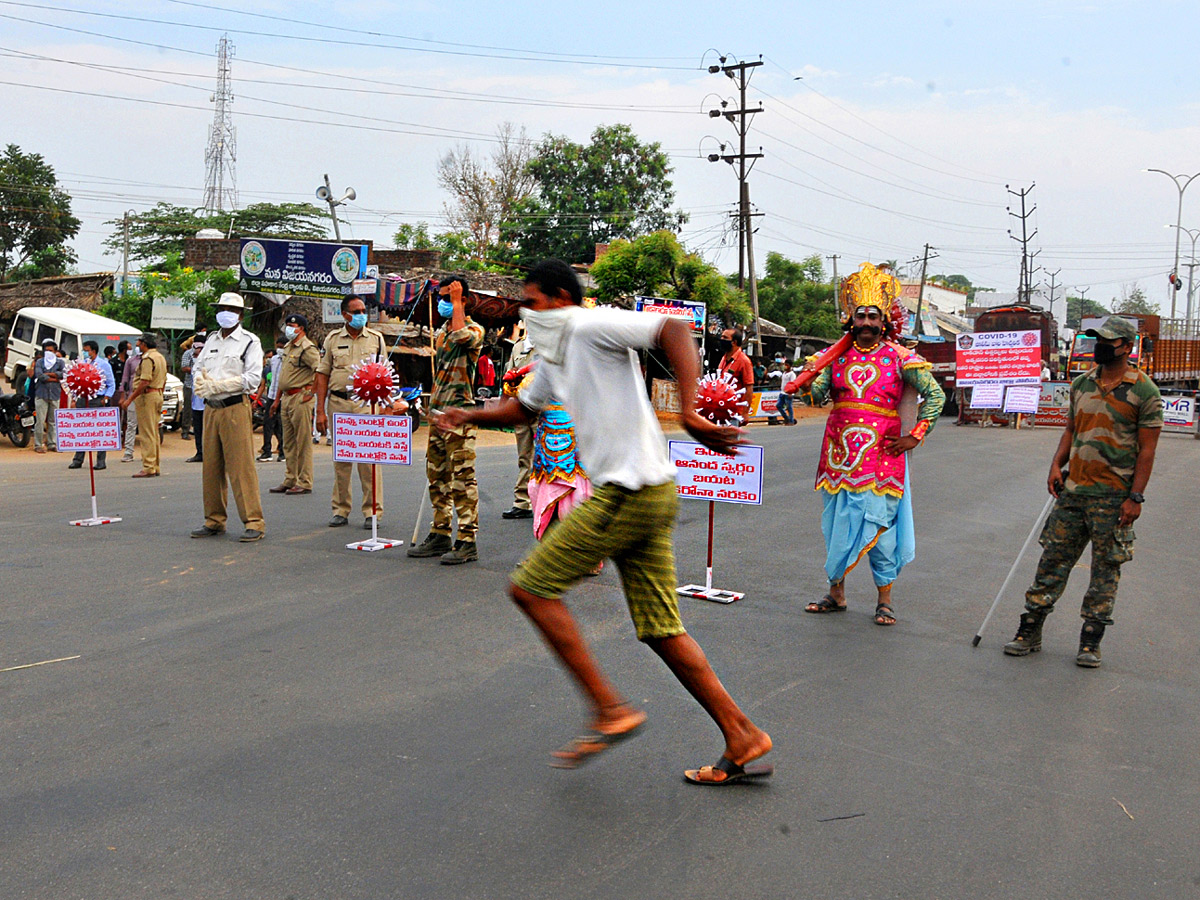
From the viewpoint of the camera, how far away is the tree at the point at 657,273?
115ft

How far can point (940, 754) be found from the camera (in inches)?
175

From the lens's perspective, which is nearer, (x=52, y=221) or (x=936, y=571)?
(x=936, y=571)

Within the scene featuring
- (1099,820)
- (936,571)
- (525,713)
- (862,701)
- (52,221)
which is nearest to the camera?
(1099,820)

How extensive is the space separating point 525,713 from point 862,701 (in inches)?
64.9

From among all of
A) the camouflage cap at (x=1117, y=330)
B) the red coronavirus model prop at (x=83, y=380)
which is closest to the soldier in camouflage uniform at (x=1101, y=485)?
the camouflage cap at (x=1117, y=330)

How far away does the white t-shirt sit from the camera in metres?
3.87

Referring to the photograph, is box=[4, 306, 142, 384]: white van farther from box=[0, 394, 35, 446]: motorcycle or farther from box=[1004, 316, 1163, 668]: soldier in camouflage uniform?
box=[1004, 316, 1163, 668]: soldier in camouflage uniform

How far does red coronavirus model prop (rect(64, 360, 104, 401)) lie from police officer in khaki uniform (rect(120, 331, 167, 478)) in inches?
78.5

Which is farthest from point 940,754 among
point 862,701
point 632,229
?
point 632,229

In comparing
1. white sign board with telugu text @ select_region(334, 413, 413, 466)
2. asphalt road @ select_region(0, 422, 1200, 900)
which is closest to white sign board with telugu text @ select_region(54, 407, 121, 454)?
asphalt road @ select_region(0, 422, 1200, 900)

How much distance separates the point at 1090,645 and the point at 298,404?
8940 mm

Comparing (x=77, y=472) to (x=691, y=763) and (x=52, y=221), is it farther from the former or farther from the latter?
(x=52, y=221)

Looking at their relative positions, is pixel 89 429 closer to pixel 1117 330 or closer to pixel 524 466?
pixel 524 466

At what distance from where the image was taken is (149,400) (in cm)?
1517
